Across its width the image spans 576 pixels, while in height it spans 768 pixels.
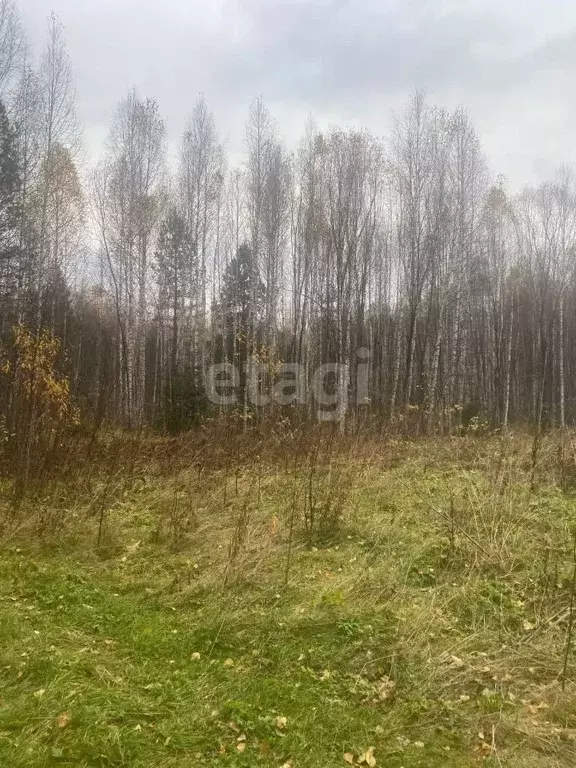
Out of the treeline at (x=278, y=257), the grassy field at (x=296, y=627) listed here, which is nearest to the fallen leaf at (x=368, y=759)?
the grassy field at (x=296, y=627)

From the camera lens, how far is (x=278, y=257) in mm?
18266

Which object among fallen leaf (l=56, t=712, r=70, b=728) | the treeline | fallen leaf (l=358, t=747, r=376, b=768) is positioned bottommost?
fallen leaf (l=358, t=747, r=376, b=768)

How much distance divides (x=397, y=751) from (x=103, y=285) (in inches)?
929

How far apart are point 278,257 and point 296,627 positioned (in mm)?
15926

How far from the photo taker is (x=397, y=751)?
2.64 metres

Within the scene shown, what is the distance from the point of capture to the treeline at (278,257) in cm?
1294

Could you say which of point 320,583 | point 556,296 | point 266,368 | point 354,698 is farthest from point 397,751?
point 556,296

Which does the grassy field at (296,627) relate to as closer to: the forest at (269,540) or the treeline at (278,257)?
the forest at (269,540)

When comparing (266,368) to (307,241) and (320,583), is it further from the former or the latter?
(320,583)

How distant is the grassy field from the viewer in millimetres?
2676

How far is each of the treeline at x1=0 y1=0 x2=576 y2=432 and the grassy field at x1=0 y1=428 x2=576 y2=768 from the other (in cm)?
516

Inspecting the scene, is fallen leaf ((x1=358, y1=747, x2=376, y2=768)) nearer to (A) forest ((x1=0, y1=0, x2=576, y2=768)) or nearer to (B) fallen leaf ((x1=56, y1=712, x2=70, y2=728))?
(A) forest ((x1=0, y1=0, x2=576, y2=768))

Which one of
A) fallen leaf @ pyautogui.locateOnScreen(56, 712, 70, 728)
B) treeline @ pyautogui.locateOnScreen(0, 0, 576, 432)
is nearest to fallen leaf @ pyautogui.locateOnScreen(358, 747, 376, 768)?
fallen leaf @ pyautogui.locateOnScreen(56, 712, 70, 728)

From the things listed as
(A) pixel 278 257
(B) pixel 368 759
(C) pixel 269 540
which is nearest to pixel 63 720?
(B) pixel 368 759
